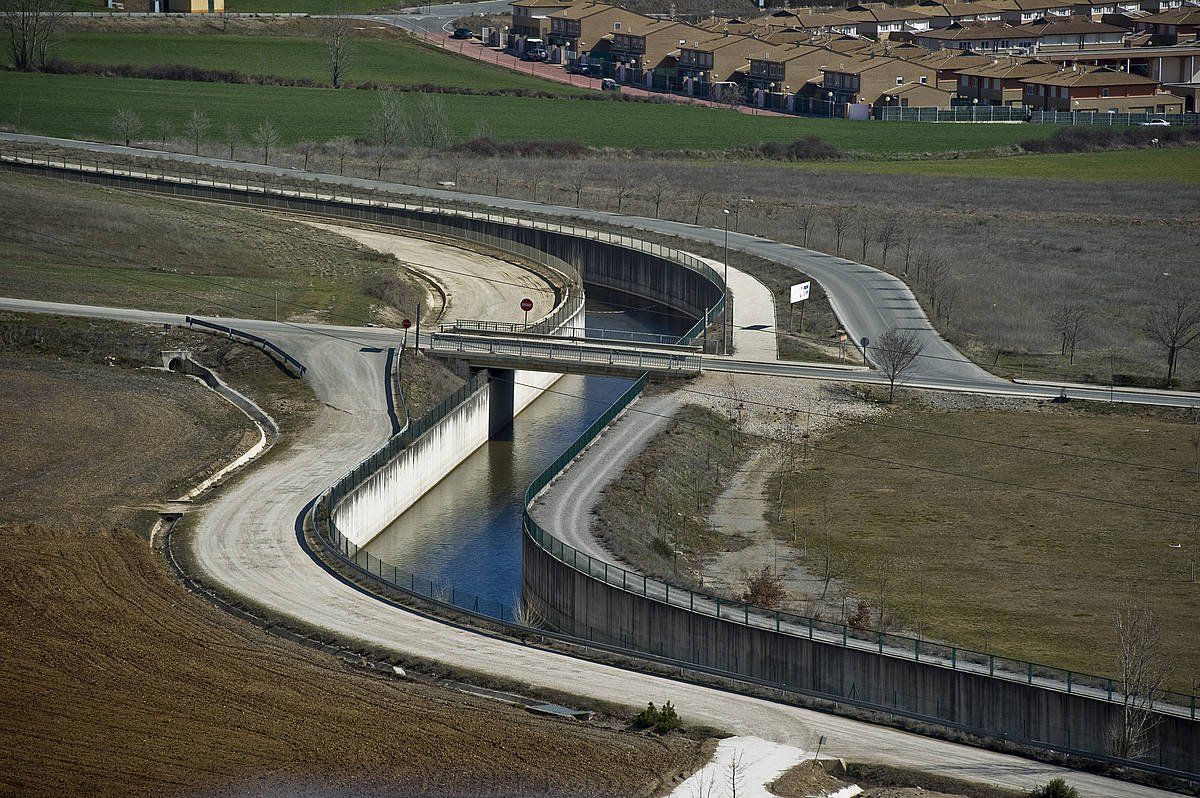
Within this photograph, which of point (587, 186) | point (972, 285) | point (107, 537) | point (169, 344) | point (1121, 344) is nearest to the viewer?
point (107, 537)

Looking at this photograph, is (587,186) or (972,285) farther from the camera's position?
(587,186)

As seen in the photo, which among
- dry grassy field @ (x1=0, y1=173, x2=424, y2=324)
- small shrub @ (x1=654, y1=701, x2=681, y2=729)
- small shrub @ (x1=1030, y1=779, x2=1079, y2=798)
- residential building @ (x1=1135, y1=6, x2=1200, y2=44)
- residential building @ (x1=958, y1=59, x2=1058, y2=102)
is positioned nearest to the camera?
small shrub @ (x1=1030, y1=779, x2=1079, y2=798)

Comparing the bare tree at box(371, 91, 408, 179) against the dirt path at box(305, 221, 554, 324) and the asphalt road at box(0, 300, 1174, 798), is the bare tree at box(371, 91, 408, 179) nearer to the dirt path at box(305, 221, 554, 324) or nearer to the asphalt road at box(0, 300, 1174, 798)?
the dirt path at box(305, 221, 554, 324)

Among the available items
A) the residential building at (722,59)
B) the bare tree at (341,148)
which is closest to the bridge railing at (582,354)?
the bare tree at (341,148)

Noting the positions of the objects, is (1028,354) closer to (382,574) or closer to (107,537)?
(382,574)

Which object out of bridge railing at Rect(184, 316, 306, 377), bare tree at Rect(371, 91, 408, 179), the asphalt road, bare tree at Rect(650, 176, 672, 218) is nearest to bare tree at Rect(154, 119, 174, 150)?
bare tree at Rect(371, 91, 408, 179)

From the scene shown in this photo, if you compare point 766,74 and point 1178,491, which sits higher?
point 766,74

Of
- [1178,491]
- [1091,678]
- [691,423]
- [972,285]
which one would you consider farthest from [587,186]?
[1091,678]
